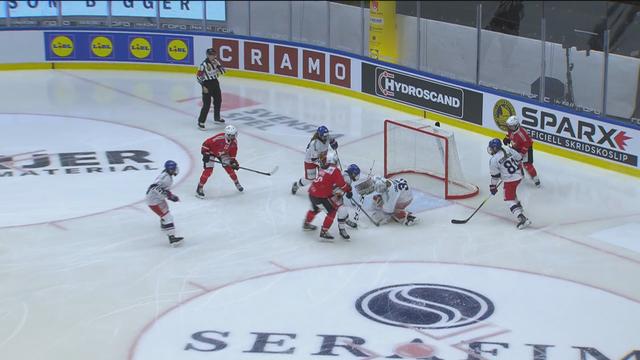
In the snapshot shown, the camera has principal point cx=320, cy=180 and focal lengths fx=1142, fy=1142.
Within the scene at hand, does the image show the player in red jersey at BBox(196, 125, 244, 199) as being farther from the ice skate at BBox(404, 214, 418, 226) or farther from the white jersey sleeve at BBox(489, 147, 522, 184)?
the white jersey sleeve at BBox(489, 147, 522, 184)

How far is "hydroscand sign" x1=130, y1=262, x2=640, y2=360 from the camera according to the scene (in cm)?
1102

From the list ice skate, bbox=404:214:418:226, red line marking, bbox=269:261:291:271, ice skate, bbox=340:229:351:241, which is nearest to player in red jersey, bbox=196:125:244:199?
ice skate, bbox=340:229:351:241

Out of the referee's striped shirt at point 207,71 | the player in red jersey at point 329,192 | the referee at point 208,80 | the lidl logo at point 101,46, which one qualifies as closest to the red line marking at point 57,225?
the player in red jersey at point 329,192

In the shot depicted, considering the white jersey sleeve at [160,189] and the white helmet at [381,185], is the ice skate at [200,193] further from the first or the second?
the white helmet at [381,185]

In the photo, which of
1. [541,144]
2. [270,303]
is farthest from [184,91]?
[270,303]

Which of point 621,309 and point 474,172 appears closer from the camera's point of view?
point 621,309

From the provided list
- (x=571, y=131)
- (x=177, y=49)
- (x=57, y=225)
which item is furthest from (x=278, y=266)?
(x=177, y=49)

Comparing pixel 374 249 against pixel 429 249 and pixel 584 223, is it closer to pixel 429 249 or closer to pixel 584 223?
pixel 429 249

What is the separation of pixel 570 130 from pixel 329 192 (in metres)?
5.55

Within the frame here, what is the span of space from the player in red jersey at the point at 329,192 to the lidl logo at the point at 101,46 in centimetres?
1094

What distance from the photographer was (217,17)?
24.0 metres

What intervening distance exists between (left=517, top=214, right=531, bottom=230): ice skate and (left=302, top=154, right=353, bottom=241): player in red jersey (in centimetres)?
228

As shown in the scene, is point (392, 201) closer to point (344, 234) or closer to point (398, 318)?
point (344, 234)

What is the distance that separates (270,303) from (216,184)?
4.78 meters
